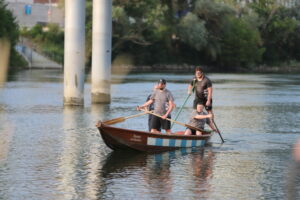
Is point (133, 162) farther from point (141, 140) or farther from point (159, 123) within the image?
point (159, 123)

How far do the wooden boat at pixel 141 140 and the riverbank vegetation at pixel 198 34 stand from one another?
244 feet

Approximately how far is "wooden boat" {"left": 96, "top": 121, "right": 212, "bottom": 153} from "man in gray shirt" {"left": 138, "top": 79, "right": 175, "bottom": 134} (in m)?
0.59

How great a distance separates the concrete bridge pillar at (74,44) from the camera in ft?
110

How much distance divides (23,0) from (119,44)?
28.6 meters

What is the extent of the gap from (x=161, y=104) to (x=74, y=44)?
13141 millimetres

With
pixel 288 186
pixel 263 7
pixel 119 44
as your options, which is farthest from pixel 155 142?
pixel 263 7

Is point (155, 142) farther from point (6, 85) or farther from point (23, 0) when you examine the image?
point (23, 0)

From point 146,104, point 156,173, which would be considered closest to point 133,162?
point 156,173

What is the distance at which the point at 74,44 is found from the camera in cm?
3400

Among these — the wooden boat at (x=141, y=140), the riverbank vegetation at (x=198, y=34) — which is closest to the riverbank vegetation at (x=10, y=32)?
the riverbank vegetation at (x=198, y=34)

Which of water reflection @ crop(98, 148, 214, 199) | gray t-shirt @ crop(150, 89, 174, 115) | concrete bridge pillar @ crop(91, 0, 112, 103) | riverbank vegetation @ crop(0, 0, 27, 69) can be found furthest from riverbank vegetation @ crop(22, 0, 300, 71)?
water reflection @ crop(98, 148, 214, 199)

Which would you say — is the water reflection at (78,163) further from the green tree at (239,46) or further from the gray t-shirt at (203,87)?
the green tree at (239,46)

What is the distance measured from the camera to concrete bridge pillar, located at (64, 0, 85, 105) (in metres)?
33.5

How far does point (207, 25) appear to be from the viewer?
108125mm
